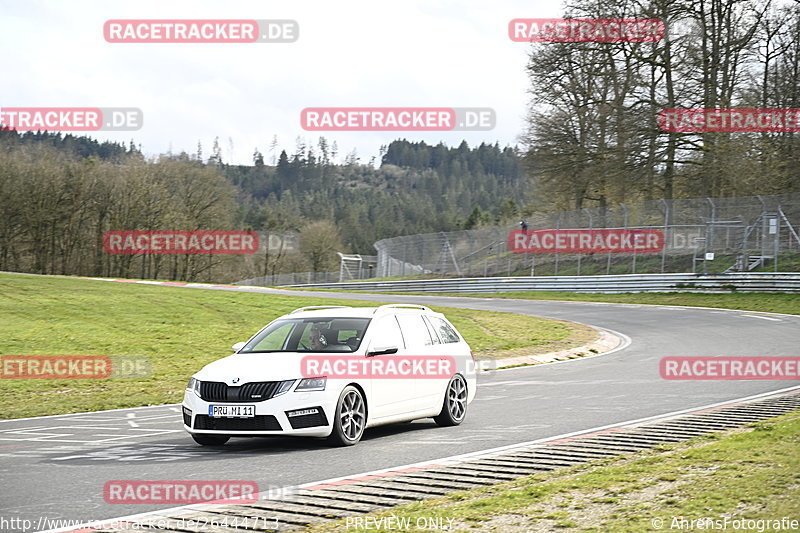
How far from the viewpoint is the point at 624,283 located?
4556 cm

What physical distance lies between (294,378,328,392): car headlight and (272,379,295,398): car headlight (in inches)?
3.0

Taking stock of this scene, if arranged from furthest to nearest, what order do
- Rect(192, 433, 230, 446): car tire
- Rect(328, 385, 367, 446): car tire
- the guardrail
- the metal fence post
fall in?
the metal fence post → the guardrail → Rect(192, 433, 230, 446): car tire → Rect(328, 385, 367, 446): car tire

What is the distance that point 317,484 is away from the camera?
7.94m

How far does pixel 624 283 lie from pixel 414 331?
35108 millimetres

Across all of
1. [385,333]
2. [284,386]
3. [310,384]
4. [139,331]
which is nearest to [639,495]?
[310,384]

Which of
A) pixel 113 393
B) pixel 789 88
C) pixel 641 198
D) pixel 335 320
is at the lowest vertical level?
pixel 113 393

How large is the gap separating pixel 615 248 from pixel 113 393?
35.3m

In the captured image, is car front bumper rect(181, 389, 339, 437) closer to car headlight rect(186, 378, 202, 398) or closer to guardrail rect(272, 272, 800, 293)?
car headlight rect(186, 378, 202, 398)

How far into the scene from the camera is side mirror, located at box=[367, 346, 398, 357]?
35.6 ft

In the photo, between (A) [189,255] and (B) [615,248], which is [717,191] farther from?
(A) [189,255]

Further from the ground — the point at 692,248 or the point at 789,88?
the point at 789,88

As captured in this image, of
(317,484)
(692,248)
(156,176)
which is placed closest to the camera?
(317,484)

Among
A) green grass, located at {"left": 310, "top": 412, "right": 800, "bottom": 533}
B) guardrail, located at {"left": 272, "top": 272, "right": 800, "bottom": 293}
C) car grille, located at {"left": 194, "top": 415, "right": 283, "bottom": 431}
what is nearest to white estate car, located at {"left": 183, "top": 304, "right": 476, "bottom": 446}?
car grille, located at {"left": 194, "top": 415, "right": 283, "bottom": 431}

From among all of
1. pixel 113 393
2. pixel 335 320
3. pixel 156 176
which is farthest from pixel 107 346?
pixel 156 176
